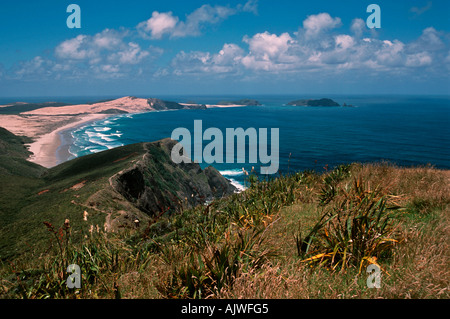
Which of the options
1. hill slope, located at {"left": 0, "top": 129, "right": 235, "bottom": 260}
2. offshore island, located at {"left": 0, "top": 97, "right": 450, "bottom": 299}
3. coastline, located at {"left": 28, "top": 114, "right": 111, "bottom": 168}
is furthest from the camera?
coastline, located at {"left": 28, "top": 114, "right": 111, "bottom": 168}

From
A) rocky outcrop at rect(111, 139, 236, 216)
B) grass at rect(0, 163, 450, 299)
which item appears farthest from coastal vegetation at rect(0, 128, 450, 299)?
rocky outcrop at rect(111, 139, 236, 216)

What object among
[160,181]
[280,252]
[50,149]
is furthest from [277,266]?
[50,149]

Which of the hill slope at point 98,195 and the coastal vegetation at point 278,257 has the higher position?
the coastal vegetation at point 278,257

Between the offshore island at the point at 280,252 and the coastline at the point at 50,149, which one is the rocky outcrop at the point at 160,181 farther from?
the coastline at the point at 50,149

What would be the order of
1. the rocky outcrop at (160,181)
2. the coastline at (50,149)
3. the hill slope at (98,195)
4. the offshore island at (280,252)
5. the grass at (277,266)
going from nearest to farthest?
the grass at (277,266)
the offshore island at (280,252)
the hill slope at (98,195)
the rocky outcrop at (160,181)
the coastline at (50,149)

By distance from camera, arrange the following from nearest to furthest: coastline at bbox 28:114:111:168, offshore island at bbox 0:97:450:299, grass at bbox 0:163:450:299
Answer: grass at bbox 0:163:450:299 < offshore island at bbox 0:97:450:299 < coastline at bbox 28:114:111:168

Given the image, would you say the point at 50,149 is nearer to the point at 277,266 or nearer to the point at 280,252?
the point at 280,252

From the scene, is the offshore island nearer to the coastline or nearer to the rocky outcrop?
the rocky outcrop

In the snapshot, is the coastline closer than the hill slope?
No

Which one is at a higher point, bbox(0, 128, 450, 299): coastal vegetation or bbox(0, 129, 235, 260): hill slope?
bbox(0, 128, 450, 299): coastal vegetation

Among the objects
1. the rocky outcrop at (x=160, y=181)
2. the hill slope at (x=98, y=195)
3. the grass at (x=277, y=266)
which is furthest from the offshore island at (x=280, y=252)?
the rocky outcrop at (x=160, y=181)
